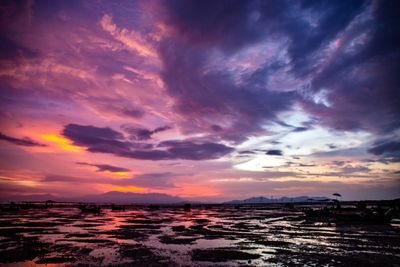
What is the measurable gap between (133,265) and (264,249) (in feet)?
35.1

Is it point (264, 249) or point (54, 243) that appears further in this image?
point (54, 243)

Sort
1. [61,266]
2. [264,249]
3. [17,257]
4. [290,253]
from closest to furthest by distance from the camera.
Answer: [61,266] < [17,257] < [290,253] < [264,249]

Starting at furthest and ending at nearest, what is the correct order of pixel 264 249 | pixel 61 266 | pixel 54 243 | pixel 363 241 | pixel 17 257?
pixel 363 241, pixel 54 243, pixel 264 249, pixel 17 257, pixel 61 266

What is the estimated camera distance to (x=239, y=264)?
18.6 meters

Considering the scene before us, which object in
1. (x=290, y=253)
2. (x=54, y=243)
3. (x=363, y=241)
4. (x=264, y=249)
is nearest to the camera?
(x=290, y=253)

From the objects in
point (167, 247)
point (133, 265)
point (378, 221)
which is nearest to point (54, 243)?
point (167, 247)

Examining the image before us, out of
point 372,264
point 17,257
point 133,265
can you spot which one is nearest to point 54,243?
point 17,257

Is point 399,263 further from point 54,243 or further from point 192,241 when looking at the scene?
point 54,243

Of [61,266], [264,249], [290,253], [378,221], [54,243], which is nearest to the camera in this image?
[61,266]

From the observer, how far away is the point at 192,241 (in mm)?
28484

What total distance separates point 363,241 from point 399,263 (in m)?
10.1

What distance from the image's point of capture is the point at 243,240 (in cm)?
2922

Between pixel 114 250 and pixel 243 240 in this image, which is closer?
pixel 114 250

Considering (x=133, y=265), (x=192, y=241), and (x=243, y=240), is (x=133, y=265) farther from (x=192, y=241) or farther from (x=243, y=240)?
(x=243, y=240)
